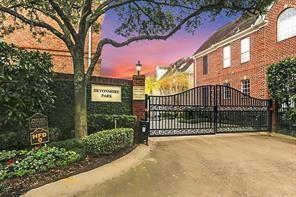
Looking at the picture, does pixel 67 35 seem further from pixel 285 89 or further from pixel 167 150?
pixel 285 89

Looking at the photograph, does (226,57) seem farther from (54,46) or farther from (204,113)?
(54,46)

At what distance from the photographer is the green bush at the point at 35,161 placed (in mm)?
7099

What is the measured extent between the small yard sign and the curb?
315 cm

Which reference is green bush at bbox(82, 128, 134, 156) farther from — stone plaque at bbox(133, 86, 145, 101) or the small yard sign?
stone plaque at bbox(133, 86, 145, 101)

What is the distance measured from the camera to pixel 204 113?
14.5 m

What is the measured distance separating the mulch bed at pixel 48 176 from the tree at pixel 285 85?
345 inches

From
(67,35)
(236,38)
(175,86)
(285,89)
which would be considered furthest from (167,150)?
(175,86)

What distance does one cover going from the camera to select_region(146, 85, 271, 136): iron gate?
13322 mm

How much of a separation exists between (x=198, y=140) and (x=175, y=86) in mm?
20261

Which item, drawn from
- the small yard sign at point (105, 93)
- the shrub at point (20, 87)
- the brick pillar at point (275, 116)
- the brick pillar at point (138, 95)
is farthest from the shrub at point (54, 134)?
the brick pillar at point (275, 116)

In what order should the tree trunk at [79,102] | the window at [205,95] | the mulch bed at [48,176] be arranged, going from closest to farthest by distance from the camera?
the mulch bed at [48,176]
the tree trunk at [79,102]
the window at [205,95]

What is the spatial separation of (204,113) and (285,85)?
3836 millimetres

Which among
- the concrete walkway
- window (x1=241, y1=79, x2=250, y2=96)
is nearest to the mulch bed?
the concrete walkway

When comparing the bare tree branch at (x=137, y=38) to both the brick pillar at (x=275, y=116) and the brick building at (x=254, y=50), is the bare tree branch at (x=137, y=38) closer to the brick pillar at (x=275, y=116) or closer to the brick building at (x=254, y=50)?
the brick building at (x=254, y=50)
